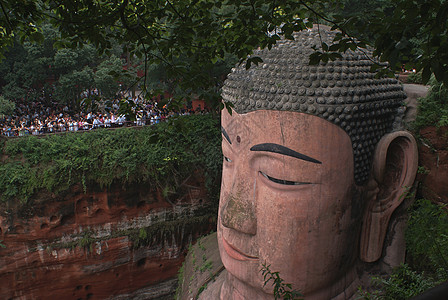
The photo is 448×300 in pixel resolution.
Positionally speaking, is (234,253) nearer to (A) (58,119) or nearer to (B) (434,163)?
(B) (434,163)

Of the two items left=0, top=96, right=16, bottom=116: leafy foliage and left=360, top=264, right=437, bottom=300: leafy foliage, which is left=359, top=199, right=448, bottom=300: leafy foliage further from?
left=0, top=96, right=16, bottom=116: leafy foliage

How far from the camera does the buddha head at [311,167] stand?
156 inches

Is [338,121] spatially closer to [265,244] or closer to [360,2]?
[265,244]

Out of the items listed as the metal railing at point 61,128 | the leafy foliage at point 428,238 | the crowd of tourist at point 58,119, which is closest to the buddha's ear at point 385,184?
the leafy foliage at point 428,238

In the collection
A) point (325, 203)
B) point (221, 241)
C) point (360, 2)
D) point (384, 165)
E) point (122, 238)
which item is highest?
point (360, 2)

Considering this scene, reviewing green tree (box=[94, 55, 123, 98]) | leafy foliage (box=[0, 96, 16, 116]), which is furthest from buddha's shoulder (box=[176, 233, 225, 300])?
leafy foliage (box=[0, 96, 16, 116])

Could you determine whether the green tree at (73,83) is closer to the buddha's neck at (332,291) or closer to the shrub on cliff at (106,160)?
the shrub on cliff at (106,160)

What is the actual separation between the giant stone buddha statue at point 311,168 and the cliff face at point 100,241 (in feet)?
20.6

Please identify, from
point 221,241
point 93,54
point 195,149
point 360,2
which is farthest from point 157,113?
point 221,241

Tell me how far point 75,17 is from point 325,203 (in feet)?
9.71

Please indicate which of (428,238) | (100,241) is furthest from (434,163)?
(100,241)

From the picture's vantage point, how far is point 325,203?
4.04 m

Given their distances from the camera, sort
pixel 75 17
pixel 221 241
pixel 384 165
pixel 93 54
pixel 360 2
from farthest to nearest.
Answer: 1. pixel 93 54
2. pixel 360 2
3. pixel 221 241
4. pixel 384 165
5. pixel 75 17

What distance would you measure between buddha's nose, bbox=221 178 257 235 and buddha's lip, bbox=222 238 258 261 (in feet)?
1.07
